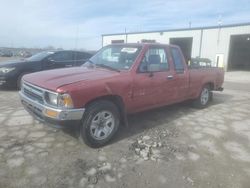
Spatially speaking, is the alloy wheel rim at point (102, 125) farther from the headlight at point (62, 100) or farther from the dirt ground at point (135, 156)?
the headlight at point (62, 100)

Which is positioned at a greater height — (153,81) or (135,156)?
(153,81)

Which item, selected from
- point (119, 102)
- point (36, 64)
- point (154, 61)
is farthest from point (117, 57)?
point (36, 64)

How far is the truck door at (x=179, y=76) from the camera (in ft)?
17.7

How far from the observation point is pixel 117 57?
478cm

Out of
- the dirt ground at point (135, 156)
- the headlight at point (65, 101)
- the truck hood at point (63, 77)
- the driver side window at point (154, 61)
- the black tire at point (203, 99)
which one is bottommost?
the dirt ground at point (135, 156)

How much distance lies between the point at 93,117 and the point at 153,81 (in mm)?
1576

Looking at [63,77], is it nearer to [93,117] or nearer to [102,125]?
[93,117]

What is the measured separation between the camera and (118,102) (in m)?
4.20

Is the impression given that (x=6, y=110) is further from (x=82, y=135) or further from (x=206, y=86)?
(x=206, y=86)

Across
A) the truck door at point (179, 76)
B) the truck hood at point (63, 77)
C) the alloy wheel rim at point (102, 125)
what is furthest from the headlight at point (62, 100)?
the truck door at point (179, 76)

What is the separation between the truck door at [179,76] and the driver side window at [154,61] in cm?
33

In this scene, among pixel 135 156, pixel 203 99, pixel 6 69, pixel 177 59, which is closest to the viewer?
pixel 135 156

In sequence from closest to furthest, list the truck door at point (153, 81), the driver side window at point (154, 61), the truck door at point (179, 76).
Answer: the truck door at point (153, 81) < the driver side window at point (154, 61) < the truck door at point (179, 76)

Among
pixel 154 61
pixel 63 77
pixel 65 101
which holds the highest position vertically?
pixel 154 61
